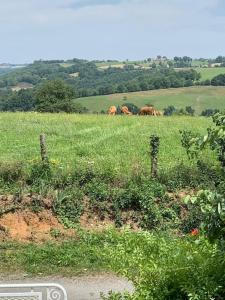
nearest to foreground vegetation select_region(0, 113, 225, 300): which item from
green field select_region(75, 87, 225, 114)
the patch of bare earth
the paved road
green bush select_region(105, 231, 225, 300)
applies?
green bush select_region(105, 231, 225, 300)

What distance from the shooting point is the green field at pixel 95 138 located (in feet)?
71.4

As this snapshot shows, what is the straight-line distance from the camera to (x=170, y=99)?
298ft

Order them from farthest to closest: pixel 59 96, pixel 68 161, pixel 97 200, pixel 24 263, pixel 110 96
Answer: pixel 110 96 < pixel 59 96 < pixel 68 161 < pixel 97 200 < pixel 24 263

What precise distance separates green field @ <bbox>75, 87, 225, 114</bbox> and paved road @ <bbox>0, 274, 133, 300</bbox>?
71.9 m

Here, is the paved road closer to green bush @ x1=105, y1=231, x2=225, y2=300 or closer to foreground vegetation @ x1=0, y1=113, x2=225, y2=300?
foreground vegetation @ x1=0, y1=113, x2=225, y2=300

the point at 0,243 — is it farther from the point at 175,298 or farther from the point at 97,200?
the point at 175,298

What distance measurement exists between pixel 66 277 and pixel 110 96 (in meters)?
84.7

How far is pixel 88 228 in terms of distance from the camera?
633 inches

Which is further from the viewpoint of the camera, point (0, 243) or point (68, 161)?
point (68, 161)

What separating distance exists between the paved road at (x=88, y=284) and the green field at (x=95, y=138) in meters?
6.10

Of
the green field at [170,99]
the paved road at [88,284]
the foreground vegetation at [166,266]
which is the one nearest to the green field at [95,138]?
the paved road at [88,284]

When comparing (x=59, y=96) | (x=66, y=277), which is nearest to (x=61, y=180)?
(x=66, y=277)

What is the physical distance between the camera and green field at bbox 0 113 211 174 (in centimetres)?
2175

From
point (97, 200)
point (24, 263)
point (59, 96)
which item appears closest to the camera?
point (24, 263)
